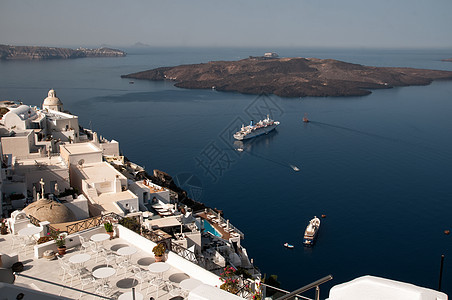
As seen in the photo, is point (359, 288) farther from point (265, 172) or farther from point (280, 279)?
point (265, 172)

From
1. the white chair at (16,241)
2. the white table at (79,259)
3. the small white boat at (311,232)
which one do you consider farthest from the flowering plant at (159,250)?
the small white boat at (311,232)

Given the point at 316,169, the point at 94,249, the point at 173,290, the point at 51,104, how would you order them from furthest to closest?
the point at 316,169 < the point at 51,104 < the point at 94,249 < the point at 173,290

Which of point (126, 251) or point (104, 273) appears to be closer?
point (104, 273)

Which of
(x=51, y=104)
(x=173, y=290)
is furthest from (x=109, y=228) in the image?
(x=51, y=104)

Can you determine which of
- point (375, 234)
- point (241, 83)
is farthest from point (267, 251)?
point (241, 83)

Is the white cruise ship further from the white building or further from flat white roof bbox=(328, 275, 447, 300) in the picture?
flat white roof bbox=(328, 275, 447, 300)

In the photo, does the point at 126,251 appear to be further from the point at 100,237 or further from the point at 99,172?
the point at 99,172
